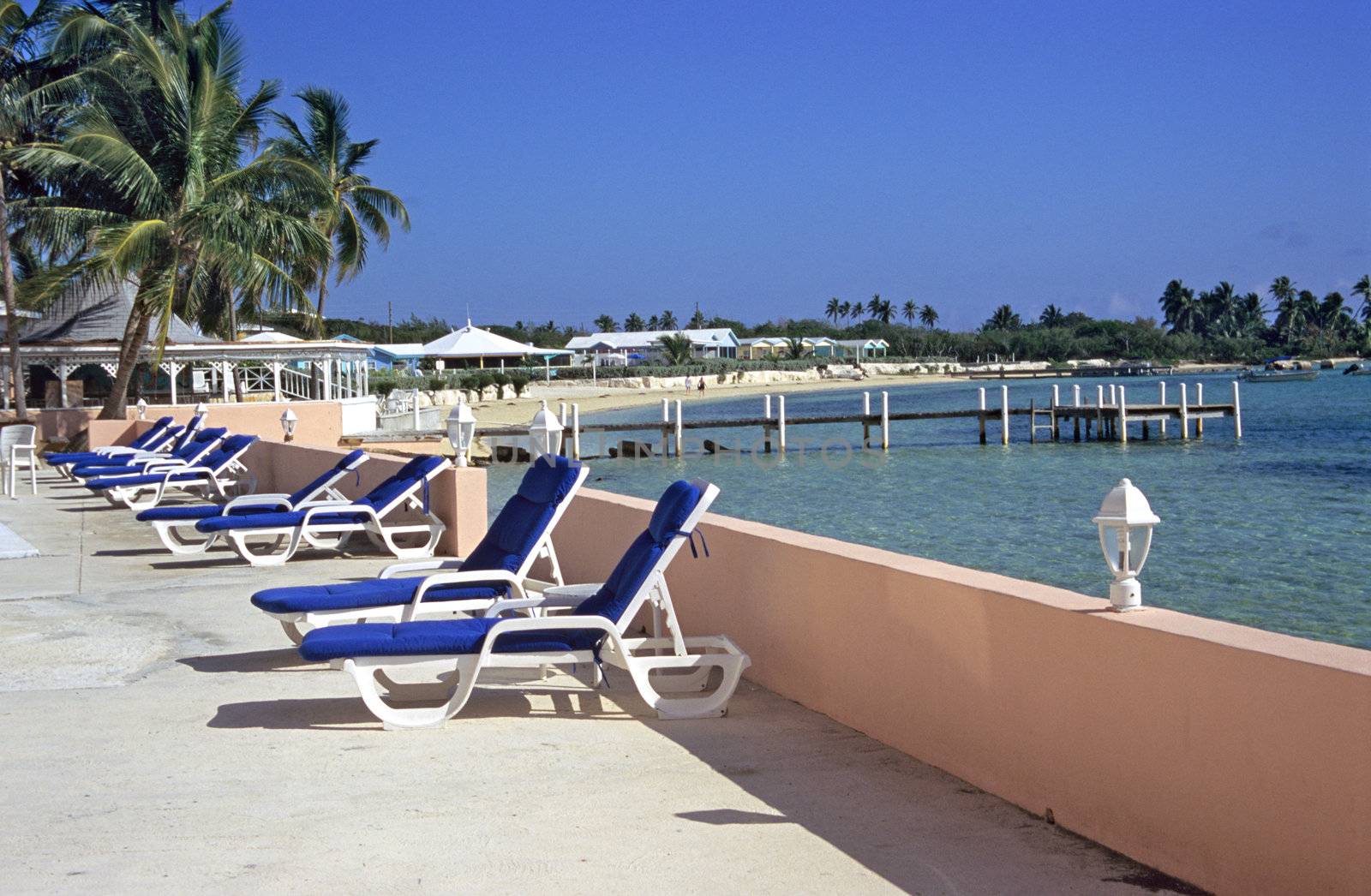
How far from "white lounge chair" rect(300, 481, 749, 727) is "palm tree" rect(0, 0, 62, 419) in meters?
22.8

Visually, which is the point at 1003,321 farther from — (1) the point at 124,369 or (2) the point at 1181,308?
(1) the point at 124,369

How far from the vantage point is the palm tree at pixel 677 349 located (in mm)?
101812

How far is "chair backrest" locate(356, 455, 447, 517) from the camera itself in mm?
9711

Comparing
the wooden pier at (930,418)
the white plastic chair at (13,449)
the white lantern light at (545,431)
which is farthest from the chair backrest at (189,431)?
the wooden pier at (930,418)

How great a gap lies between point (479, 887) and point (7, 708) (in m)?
3.07

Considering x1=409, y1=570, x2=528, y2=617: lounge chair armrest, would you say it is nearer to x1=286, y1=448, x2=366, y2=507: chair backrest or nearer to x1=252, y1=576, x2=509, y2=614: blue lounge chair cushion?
x1=252, y1=576, x2=509, y2=614: blue lounge chair cushion

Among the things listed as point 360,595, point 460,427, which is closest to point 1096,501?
point 460,427

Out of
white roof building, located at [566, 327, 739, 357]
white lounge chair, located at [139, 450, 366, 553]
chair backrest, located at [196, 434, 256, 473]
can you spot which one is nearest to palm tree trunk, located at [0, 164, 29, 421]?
chair backrest, located at [196, 434, 256, 473]

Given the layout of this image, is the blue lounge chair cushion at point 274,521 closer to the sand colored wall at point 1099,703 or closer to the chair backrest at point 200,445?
the sand colored wall at point 1099,703

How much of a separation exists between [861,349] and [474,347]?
81.3 meters

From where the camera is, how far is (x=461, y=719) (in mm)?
5414

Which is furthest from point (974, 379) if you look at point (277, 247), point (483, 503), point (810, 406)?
point (483, 503)

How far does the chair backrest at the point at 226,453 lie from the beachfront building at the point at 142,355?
506 inches

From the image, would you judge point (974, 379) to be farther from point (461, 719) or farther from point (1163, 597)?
point (461, 719)
